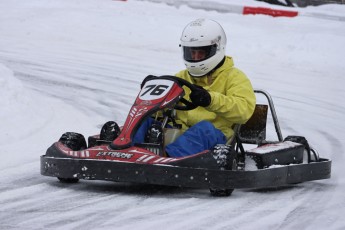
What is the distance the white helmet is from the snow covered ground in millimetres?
1066

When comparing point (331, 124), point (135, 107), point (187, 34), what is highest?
point (187, 34)

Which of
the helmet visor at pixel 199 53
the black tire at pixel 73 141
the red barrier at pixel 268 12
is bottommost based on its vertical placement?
the black tire at pixel 73 141

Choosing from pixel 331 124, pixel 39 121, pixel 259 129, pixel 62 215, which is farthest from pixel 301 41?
pixel 62 215

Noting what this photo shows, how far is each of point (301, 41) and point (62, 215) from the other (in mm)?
11551

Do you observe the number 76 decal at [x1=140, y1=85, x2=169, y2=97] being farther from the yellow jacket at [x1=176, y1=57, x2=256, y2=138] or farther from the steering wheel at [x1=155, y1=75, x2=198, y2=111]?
the yellow jacket at [x1=176, y1=57, x2=256, y2=138]

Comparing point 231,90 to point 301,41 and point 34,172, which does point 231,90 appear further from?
point 301,41

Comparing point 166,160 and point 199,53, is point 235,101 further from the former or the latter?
point 166,160

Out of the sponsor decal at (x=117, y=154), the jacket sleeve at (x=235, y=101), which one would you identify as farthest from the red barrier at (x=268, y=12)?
the sponsor decal at (x=117, y=154)

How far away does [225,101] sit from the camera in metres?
6.16

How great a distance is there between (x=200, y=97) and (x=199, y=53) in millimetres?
665

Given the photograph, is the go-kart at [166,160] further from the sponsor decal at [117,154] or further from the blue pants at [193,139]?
the blue pants at [193,139]

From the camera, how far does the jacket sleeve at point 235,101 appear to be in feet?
20.1

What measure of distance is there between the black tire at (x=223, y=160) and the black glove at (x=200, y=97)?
0.41 meters

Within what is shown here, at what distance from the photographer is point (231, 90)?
21.0ft
